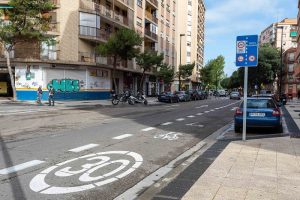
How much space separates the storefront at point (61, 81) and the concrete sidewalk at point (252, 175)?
27.4m

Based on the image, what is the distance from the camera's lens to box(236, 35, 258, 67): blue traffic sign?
10070 millimetres

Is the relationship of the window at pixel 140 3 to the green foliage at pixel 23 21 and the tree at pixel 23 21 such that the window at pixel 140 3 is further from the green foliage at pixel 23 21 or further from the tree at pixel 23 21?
the green foliage at pixel 23 21

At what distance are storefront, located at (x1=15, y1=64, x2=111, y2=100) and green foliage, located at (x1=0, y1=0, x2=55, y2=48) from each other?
14.0ft

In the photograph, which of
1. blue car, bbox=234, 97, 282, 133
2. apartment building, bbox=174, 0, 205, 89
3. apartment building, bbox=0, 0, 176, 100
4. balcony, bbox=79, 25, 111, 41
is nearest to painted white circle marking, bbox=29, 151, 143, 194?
blue car, bbox=234, 97, 282, 133

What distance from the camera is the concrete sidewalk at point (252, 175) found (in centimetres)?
510

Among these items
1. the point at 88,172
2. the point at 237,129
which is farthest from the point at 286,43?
the point at 88,172

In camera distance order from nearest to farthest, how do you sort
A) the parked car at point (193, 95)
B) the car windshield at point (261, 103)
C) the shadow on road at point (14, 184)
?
the shadow on road at point (14, 184) → the car windshield at point (261, 103) → the parked car at point (193, 95)

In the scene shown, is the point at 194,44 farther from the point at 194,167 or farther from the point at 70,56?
the point at 194,167

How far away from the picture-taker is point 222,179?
5926mm

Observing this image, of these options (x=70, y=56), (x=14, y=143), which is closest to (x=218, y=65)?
(x=70, y=56)

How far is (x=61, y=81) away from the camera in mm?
34656

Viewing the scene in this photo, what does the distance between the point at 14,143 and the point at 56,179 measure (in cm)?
386

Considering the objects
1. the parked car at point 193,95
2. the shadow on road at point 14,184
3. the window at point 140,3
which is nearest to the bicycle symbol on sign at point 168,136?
the shadow on road at point 14,184

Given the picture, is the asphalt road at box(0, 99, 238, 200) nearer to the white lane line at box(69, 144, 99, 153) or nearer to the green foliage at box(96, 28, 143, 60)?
the white lane line at box(69, 144, 99, 153)
